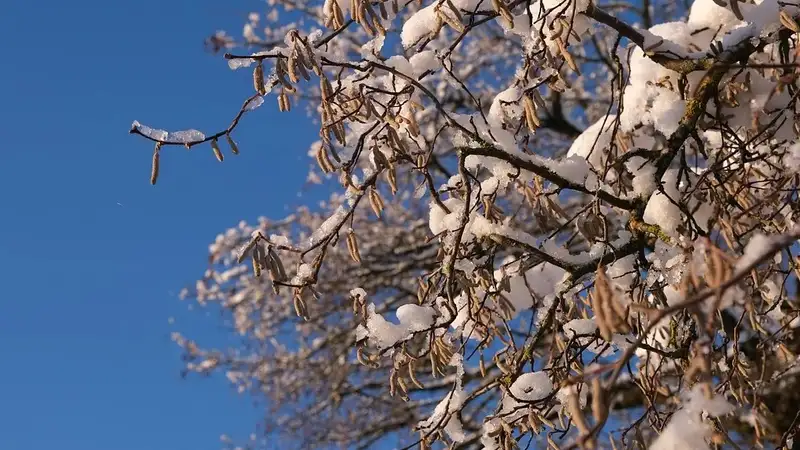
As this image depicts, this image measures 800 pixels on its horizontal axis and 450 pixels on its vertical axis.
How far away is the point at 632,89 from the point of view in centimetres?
322

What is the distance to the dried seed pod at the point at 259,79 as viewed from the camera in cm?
237

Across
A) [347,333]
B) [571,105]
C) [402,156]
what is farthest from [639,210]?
[571,105]

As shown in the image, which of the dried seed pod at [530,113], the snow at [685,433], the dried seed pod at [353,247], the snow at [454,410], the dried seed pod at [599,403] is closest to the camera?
the dried seed pod at [599,403]

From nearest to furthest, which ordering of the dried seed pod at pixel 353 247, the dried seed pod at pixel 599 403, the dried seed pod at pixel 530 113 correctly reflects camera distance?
the dried seed pod at pixel 599 403 < the dried seed pod at pixel 353 247 < the dried seed pod at pixel 530 113

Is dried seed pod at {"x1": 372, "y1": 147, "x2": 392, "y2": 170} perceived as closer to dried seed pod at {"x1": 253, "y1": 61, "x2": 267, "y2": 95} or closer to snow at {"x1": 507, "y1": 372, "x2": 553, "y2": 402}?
dried seed pod at {"x1": 253, "y1": 61, "x2": 267, "y2": 95}

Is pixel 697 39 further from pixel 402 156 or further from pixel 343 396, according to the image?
pixel 343 396

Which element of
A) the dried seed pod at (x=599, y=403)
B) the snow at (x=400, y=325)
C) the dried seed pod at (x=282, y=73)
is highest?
the dried seed pod at (x=282, y=73)

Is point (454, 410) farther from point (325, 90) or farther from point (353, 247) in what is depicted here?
point (325, 90)

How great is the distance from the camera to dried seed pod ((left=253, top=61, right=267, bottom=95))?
2365mm

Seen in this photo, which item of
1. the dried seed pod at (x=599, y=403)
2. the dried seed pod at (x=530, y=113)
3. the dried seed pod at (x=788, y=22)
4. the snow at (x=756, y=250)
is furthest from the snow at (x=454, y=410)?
the dried seed pod at (x=788, y=22)

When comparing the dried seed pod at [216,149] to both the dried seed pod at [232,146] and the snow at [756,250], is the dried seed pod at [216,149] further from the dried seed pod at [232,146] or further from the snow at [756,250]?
the snow at [756,250]

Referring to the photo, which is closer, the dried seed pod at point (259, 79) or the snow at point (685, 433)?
the snow at point (685, 433)

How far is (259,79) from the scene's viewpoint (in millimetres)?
2367

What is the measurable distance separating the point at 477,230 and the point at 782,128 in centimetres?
117
